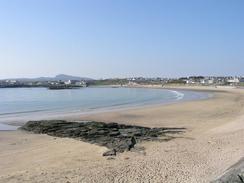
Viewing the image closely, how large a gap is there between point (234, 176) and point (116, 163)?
22.0 ft

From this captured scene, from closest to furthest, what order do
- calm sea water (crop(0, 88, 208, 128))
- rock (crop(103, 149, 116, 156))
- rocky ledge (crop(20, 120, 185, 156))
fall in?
1. rock (crop(103, 149, 116, 156))
2. rocky ledge (crop(20, 120, 185, 156))
3. calm sea water (crop(0, 88, 208, 128))

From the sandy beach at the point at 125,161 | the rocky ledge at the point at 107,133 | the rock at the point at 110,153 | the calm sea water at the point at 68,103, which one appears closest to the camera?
the sandy beach at the point at 125,161

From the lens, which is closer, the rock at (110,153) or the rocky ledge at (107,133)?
the rock at (110,153)

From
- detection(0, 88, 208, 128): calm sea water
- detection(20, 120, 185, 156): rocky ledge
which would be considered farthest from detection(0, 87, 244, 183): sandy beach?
detection(0, 88, 208, 128): calm sea water

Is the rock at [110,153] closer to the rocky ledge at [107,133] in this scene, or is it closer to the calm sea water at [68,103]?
the rocky ledge at [107,133]

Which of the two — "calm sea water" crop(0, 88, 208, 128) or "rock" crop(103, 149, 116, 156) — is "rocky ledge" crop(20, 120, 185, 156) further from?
"calm sea water" crop(0, 88, 208, 128)

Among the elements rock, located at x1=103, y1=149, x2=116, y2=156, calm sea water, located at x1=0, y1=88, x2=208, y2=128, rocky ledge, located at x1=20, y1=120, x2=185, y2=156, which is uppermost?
rock, located at x1=103, y1=149, x2=116, y2=156

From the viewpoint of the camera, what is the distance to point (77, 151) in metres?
17.1

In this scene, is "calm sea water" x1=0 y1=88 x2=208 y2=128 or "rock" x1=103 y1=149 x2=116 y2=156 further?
"calm sea water" x1=0 y1=88 x2=208 y2=128

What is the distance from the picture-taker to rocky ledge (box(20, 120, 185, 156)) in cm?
1806

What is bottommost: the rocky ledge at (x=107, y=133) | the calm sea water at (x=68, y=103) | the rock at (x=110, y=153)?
the calm sea water at (x=68, y=103)

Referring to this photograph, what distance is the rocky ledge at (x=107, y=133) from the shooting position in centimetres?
1806

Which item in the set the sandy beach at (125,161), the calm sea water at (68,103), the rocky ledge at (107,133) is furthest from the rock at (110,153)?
the calm sea water at (68,103)

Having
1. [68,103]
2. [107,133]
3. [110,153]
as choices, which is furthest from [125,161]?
[68,103]
